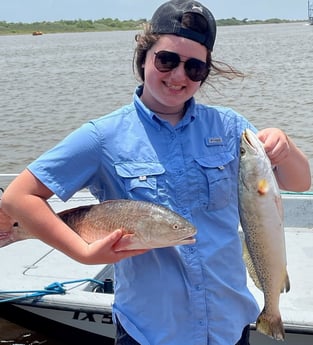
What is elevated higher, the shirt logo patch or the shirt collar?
the shirt collar

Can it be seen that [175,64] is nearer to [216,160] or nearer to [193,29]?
[193,29]

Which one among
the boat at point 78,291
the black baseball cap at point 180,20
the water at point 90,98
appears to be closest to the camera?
the black baseball cap at point 180,20

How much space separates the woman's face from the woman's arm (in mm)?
348

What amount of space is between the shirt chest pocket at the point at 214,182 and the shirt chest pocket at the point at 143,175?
0.17 m

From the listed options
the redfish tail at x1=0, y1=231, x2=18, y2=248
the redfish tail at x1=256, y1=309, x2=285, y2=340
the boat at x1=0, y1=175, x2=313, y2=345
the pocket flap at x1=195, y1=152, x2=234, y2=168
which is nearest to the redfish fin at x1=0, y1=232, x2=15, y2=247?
the redfish tail at x1=0, y1=231, x2=18, y2=248

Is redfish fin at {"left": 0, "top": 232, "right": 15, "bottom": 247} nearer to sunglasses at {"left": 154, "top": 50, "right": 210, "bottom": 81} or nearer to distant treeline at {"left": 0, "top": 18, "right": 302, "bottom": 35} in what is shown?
sunglasses at {"left": 154, "top": 50, "right": 210, "bottom": 81}

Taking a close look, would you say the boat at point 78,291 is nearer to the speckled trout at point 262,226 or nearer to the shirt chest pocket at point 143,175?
the speckled trout at point 262,226

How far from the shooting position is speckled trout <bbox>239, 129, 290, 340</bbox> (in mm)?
2396

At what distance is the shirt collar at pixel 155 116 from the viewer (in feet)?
8.34

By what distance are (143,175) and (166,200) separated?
5.2 inches

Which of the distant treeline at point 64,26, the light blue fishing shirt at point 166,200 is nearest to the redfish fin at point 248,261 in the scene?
the light blue fishing shirt at point 166,200

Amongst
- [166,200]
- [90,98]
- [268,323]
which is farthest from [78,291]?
[90,98]

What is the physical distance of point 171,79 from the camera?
2.50 metres

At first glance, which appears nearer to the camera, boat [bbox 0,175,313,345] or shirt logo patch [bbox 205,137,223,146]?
shirt logo patch [bbox 205,137,223,146]
